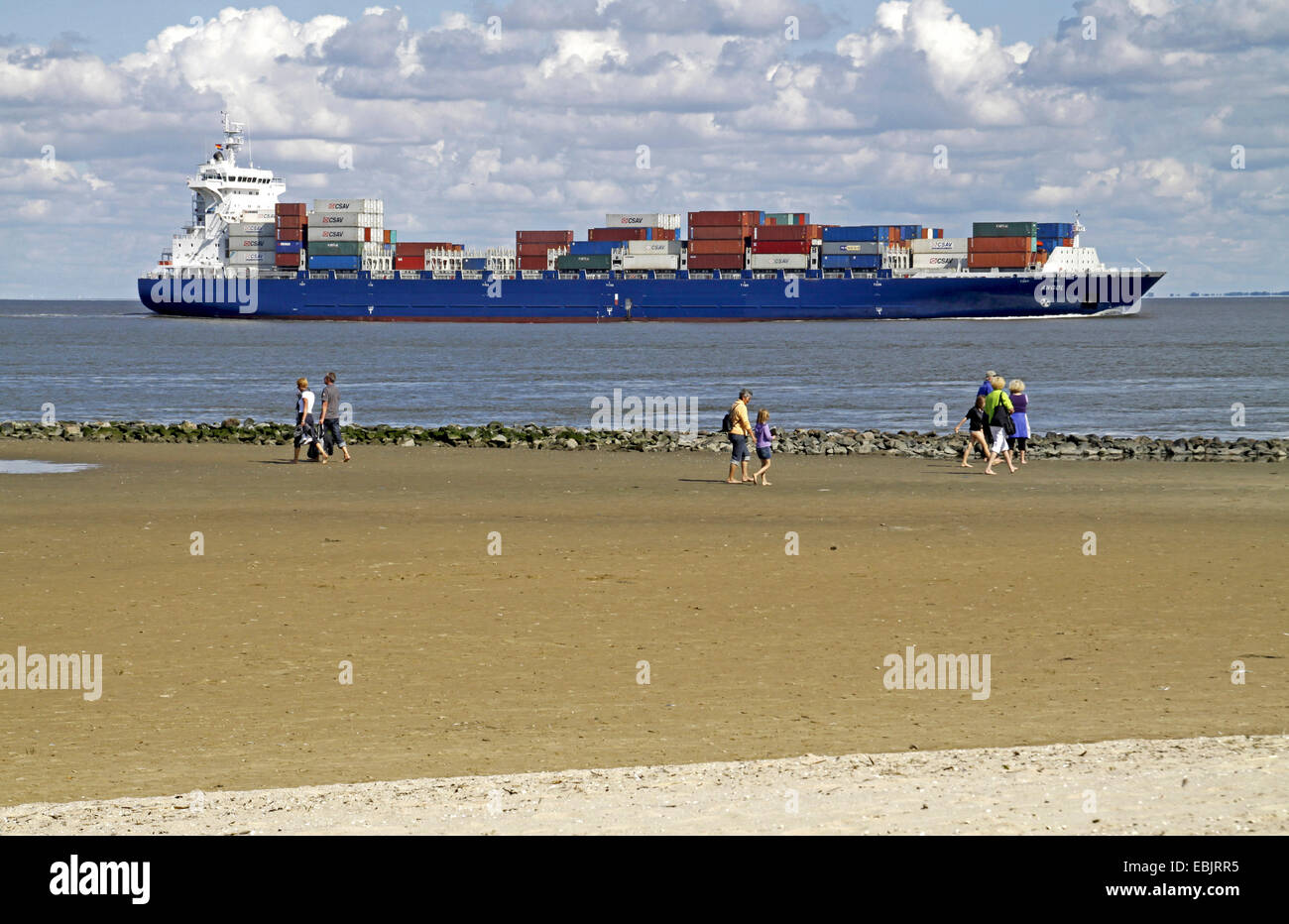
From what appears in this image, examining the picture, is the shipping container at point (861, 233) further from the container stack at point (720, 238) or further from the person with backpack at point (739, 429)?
the person with backpack at point (739, 429)

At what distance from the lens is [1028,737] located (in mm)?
A: 8562

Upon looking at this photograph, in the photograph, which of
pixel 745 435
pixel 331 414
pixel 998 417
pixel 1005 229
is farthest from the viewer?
pixel 1005 229

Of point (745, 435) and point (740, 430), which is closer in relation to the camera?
point (740, 430)

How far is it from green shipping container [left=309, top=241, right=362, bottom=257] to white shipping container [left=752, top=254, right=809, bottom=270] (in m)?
32.6

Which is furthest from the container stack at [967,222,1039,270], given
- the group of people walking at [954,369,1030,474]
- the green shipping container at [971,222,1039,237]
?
the group of people walking at [954,369,1030,474]

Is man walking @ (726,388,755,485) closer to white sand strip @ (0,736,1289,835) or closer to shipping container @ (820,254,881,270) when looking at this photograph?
white sand strip @ (0,736,1289,835)

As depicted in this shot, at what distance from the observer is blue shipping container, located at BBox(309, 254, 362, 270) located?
121875mm

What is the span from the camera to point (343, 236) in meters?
121

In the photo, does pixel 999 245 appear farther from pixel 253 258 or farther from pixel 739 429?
pixel 739 429

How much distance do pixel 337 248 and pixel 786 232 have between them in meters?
36.8

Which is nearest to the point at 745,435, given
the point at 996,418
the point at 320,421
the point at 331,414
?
the point at 996,418

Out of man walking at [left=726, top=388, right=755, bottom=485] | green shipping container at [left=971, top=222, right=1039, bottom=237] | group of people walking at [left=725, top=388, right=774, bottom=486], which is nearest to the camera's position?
man walking at [left=726, top=388, right=755, bottom=485]

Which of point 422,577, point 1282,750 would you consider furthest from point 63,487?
point 1282,750
